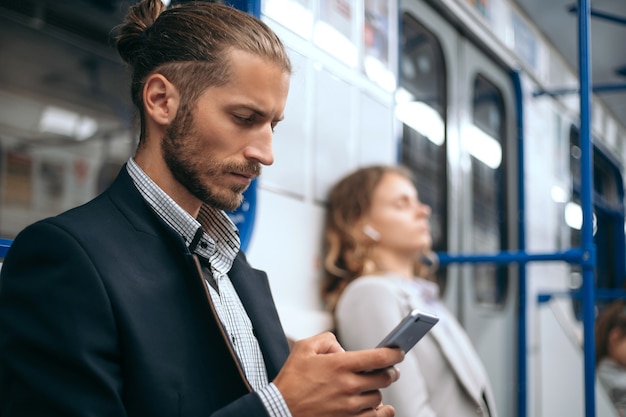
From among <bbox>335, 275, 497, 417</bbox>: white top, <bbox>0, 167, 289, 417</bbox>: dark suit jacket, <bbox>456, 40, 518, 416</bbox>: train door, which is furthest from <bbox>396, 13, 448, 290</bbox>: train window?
<bbox>0, 167, 289, 417</bbox>: dark suit jacket

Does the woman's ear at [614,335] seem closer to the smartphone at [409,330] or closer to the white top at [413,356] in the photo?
the white top at [413,356]

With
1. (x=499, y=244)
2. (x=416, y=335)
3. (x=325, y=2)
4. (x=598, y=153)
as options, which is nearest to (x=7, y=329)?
(x=416, y=335)

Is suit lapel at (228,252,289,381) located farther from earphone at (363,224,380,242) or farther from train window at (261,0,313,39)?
earphone at (363,224,380,242)

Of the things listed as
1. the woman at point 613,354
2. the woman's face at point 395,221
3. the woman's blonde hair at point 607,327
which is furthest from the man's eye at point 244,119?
the woman's blonde hair at point 607,327

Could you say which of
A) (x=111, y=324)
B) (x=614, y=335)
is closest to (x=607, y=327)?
(x=614, y=335)

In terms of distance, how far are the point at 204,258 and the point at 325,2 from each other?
1.25 m

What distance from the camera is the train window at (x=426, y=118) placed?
3.35 metres

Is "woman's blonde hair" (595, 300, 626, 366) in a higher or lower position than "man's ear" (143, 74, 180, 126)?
lower

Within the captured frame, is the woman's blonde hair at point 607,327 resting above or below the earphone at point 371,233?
below

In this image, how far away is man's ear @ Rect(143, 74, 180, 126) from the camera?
1.14 meters

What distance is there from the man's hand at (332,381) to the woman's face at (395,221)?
1313 millimetres

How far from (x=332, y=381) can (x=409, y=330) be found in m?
0.13

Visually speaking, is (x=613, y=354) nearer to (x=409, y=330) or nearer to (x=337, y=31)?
(x=337, y=31)

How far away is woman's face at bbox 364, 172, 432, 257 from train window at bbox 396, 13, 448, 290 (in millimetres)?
968
